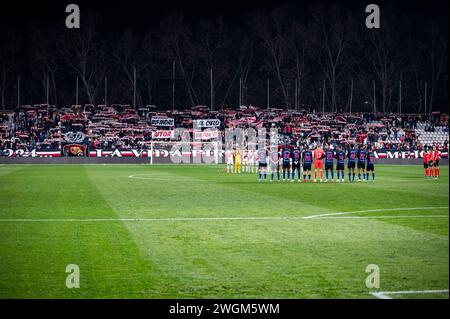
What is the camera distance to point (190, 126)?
250 feet

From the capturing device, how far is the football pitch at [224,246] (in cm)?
968

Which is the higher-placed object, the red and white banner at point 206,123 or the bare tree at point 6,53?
the bare tree at point 6,53

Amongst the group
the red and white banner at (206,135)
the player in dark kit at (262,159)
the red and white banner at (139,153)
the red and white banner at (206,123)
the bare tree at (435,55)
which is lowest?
the red and white banner at (139,153)

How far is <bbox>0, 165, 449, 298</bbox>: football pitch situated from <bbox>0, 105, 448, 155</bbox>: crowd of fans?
46223mm

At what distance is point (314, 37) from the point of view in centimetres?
8981

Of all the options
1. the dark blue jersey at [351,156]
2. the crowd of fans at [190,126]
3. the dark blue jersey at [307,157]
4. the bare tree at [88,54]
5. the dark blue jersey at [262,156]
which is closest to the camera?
the dark blue jersey at [262,156]

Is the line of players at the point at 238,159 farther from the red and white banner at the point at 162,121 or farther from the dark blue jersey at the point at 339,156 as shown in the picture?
the red and white banner at the point at 162,121

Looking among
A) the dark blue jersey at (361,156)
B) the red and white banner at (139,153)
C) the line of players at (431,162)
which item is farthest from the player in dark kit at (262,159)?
the red and white banner at (139,153)

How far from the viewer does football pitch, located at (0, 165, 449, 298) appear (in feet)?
31.8

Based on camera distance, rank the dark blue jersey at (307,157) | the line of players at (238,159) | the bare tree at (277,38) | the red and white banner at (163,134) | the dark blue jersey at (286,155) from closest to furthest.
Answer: the dark blue jersey at (307,157) → the dark blue jersey at (286,155) → the line of players at (238,159) → the red and white banner at (163,134) → the bare tree at (277,38)

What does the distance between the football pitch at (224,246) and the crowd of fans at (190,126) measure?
46.2m

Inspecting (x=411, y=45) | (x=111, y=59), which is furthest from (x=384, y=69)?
(x=111, y=59)

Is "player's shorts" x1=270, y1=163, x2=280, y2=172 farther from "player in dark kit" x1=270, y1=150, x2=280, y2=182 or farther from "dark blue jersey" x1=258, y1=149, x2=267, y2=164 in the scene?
"dark blue jersey" x1=258, y1=149, x2=267, y2=164

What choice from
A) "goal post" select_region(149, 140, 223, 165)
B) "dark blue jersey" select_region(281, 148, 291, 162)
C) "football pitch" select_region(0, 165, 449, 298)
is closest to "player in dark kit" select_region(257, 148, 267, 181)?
"dark blue jersey" select_region(281, 148, 291, 162)
